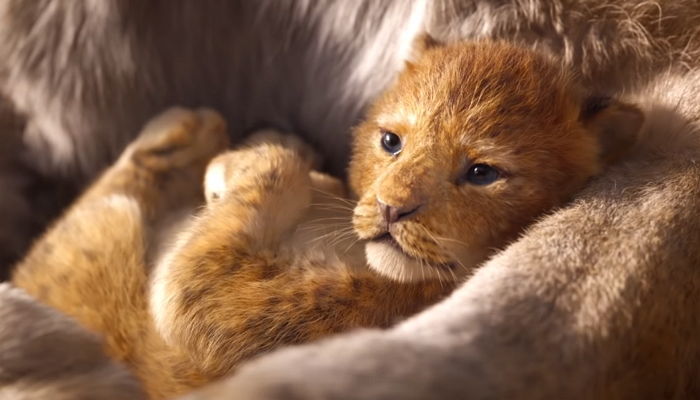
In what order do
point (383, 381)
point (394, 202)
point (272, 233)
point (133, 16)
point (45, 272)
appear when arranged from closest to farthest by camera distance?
point (383, 381), point (394, 202), point (272, 233), point (45, 272), point (133, 16)

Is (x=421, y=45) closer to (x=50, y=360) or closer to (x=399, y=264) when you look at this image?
(x=399, y=264)

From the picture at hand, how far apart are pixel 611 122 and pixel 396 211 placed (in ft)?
0.72

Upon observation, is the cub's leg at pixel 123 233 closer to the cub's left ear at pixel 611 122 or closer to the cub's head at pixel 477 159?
the cub's head at pixel 477 159

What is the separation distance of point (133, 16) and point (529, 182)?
→ 0.60m

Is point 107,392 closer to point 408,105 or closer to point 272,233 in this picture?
point 272,233

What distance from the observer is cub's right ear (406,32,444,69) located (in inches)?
31.7

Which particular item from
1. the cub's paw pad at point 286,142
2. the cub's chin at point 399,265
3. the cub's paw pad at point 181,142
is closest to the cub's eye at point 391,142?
the cub's chin at point 399,265

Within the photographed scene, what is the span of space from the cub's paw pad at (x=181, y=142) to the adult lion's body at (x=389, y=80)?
10 cm

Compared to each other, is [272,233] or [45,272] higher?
[272,233]

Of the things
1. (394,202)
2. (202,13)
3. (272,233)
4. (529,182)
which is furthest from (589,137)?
(202,13)

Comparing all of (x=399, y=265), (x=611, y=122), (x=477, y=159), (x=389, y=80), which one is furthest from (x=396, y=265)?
(x=389, y=80)

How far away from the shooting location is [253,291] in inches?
28.2

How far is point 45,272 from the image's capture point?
89 cm

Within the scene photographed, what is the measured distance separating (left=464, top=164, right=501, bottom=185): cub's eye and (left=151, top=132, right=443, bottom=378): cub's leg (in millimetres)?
97
